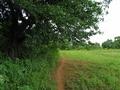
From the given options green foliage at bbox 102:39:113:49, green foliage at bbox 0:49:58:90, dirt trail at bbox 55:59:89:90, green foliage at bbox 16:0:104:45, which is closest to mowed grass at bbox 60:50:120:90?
dirt trail at bbox 55:59:89:90

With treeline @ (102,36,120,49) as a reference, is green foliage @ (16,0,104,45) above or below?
above

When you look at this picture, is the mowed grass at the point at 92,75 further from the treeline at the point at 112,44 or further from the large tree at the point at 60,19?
the treeline at the point at 112,44

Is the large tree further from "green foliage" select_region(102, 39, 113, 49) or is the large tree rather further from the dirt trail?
"green foliage" select_region(102, 39, 113, 49)

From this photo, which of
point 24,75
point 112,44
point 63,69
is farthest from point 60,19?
point 112,44

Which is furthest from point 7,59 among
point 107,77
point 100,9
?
point 107,77

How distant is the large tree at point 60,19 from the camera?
758 inches

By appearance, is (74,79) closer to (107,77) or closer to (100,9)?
(107,77)

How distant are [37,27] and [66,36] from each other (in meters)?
1.56

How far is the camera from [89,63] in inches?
1221

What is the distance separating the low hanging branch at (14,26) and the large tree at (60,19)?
5 centimetres

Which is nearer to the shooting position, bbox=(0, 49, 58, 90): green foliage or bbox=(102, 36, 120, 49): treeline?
bbox=(0, 49, 58, 90): green foliage

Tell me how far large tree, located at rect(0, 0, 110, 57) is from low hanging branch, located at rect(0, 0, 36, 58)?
0.18 ft

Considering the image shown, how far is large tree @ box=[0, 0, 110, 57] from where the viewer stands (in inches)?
758

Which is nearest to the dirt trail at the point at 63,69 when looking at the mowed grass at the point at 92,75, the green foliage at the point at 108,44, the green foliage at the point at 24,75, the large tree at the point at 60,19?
the mowed grass at the point at 92,75
